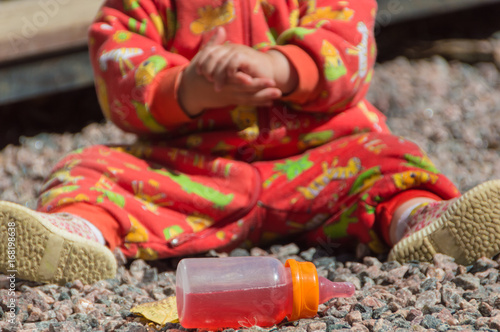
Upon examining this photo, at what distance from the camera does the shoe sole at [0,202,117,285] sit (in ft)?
4.50

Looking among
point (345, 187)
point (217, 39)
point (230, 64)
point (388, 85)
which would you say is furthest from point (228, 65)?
point (388, 85)

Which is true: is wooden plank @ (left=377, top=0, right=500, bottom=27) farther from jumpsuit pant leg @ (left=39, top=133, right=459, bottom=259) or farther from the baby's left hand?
the baby's left hand

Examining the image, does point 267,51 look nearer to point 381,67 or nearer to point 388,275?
point 388,275

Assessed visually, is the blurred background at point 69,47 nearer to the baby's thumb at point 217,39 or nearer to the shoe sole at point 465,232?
the baby's thumb at point 217,39

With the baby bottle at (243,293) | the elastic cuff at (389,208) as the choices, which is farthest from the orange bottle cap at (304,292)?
the elastic cuff at (389,208)

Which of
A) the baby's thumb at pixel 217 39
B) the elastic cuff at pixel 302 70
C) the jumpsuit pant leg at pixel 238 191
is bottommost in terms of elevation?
the jumpsuit pant leg at pixel 238 191

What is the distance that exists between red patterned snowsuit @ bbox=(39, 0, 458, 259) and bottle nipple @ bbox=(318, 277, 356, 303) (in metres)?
0.43

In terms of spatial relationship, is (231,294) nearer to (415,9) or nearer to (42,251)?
(42,251)

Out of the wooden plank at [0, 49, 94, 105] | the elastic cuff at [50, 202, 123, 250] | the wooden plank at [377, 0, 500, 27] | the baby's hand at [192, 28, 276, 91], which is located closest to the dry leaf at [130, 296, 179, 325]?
the elastic cuff at [50, 202, 123, 250]

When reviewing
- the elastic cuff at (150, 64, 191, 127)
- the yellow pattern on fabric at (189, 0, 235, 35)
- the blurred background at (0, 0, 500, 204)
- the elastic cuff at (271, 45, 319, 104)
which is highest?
the yellow pattern on fabric at (189, 0, 235, 35)

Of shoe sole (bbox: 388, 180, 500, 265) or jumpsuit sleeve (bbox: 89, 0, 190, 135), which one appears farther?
jumpsuit sleeve (bbox: 89, 0, 190, 135)

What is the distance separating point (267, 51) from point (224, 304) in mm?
739

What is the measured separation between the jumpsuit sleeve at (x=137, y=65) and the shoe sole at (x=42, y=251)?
0.45 meters

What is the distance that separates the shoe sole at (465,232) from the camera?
1.38 m
